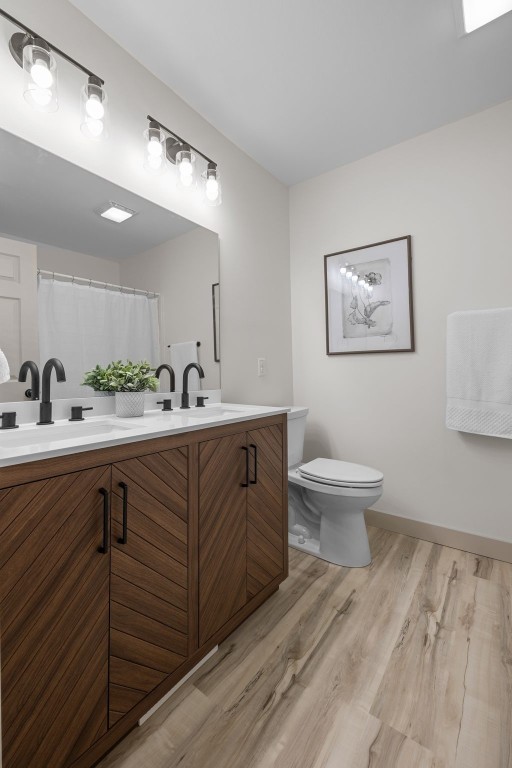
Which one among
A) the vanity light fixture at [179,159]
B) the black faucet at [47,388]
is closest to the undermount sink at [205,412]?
the black faucet at [47,388]

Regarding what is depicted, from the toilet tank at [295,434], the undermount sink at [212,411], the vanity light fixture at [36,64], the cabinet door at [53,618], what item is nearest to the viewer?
the cabinet door at [53,618]

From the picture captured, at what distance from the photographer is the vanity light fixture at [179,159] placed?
1572 millimetres

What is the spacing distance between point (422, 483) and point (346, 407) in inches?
25.7

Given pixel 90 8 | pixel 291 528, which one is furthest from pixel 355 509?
pixel 90 8

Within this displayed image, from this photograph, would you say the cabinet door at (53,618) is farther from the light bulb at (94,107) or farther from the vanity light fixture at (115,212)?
the light bulb at (94,107)

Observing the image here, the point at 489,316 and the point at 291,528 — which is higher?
the point at 489,316

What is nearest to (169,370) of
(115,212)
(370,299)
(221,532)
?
(115,212)

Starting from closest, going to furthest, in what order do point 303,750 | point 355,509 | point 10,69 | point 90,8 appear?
1. point 303,750
2. point 10,69
3. point 90,8
4. point 355,509

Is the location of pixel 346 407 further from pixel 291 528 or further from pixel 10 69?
pixel 10 69

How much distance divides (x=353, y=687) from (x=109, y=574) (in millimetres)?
898

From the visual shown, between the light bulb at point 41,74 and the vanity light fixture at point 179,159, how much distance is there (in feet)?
1.40

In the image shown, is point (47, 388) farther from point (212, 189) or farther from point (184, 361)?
point (212, 189)

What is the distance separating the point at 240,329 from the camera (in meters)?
2.20

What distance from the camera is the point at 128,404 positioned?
147cm
